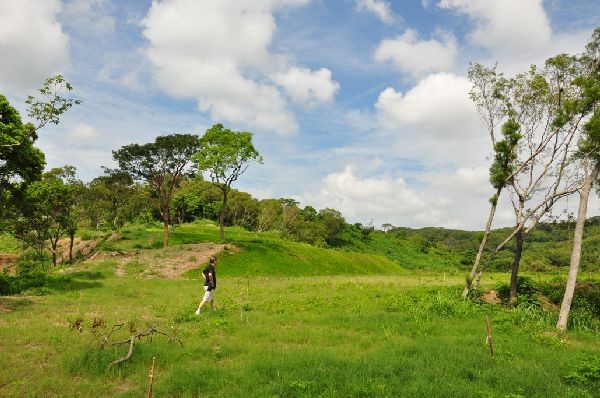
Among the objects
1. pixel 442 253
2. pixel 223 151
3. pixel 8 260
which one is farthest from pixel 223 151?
pixel 442 253

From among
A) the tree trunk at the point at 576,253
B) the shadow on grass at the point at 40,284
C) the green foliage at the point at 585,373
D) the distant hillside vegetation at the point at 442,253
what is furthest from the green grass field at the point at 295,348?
the distant hillside vegetation at the point at 442,253

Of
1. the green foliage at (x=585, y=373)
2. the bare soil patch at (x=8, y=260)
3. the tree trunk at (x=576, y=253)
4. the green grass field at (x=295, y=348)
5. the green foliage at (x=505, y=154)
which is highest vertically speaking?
the green foliage at (x=505, y=154)

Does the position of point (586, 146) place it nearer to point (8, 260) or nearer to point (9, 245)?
point (8, 260)

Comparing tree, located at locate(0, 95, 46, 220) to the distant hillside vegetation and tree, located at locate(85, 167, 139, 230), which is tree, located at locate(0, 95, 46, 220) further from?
the distant hillside vegetation

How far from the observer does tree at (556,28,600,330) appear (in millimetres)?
19781

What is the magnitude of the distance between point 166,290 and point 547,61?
2820 cm

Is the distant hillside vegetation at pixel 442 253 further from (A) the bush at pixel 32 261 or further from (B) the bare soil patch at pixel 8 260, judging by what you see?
(B) the bare soil patch at pixel 8 260

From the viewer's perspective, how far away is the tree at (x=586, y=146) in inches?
779

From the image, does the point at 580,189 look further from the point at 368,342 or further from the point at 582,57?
the point at 368,342

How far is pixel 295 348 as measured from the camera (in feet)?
47.9

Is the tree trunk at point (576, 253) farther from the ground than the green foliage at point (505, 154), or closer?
closer

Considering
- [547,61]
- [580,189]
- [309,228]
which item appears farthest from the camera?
[309,228]

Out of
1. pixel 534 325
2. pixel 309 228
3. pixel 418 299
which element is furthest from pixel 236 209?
pixel 534 325

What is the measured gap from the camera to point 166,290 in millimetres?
31406
